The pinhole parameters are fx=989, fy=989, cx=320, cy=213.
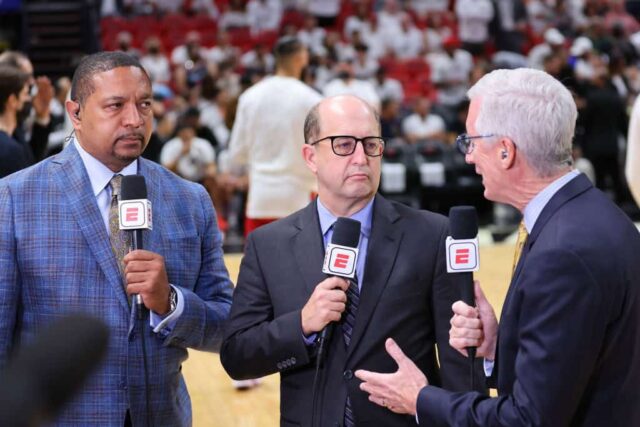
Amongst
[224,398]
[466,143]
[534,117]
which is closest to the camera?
[534,117]

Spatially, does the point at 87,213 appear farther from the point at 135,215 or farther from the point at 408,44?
the point at 408,44

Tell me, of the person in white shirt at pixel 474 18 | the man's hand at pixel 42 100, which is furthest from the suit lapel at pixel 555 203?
the person in white shirt at pixel 474 18

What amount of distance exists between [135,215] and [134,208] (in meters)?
0.02

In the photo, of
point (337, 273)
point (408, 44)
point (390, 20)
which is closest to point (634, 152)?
point (337, 273)

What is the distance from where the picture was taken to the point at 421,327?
277cm

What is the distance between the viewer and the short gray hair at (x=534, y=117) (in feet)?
6.95

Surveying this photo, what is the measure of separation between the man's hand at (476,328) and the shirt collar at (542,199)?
0.26 m

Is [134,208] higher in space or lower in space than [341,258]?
higher

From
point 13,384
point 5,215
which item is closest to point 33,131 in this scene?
point 5,215

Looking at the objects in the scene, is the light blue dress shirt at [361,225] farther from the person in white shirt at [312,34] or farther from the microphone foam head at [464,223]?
the person in white shirt at [312,34]

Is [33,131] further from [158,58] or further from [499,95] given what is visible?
[158,58]

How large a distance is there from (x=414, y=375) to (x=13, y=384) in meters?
1.57

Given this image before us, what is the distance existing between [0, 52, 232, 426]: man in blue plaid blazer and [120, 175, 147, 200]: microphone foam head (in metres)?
0.15

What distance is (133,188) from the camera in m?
2.54
